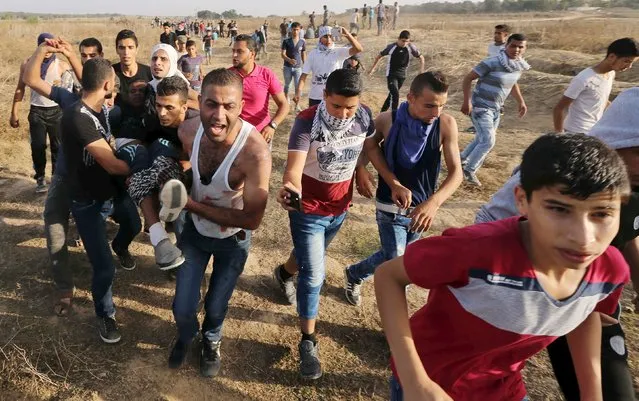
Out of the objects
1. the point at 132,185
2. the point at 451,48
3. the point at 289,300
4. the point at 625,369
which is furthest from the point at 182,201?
the point at 451,48

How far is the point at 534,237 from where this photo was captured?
139 centimetres

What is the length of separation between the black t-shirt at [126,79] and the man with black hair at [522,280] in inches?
126

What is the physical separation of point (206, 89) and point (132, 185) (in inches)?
30.2

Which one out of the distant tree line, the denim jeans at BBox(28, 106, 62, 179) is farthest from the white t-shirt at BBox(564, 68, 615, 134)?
the distant tree line

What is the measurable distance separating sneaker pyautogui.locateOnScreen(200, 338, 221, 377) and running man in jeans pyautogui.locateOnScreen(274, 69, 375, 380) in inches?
24.6

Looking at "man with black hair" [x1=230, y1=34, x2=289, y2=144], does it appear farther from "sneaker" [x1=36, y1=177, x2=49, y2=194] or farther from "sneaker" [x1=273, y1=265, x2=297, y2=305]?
"sneaker" [x1=36, y1=177, x2=49, y2=194]

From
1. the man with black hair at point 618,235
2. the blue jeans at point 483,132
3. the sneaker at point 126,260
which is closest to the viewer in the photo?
the man with black hair at point 618,235

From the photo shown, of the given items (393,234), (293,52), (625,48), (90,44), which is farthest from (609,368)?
(293,52)

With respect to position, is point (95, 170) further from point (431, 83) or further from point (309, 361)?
point (431, 83)

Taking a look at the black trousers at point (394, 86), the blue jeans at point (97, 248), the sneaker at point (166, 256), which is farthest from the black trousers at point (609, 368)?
the black trousers at point (394, 86)

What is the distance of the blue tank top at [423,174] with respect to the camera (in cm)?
313

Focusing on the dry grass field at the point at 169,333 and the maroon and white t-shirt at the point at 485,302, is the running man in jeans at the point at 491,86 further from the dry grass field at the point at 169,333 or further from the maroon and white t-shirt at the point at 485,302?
the maroon and white t-shirt at the point at 485,302

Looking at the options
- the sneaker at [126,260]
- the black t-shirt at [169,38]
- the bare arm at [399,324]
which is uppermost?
the black t-shirt at [169,38]

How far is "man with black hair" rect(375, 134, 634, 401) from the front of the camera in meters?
1.27
